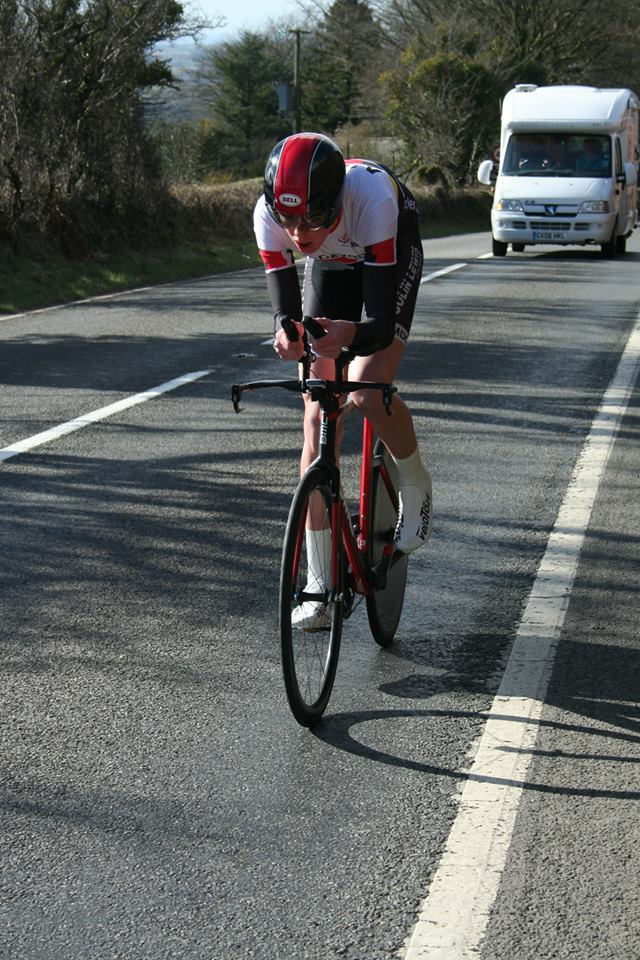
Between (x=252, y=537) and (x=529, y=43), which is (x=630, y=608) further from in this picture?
(x=529, y=43)

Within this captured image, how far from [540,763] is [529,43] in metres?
54.7

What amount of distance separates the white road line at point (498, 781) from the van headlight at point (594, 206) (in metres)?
18.8

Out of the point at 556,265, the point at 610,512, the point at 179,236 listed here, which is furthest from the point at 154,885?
the point at 179,236

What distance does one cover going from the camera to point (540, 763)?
395 cm

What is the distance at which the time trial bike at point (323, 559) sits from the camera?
13.4 feet

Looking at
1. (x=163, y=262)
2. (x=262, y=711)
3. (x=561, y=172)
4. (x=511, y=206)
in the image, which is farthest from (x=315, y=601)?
(x=561, y=172)

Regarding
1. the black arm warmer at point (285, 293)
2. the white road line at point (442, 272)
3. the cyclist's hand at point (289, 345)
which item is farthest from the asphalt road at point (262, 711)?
the white road line at point (442, 272)

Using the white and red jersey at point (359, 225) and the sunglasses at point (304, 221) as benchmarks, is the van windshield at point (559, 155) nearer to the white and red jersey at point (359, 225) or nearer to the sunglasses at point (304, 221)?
the white and red jersey at point (359, 225)

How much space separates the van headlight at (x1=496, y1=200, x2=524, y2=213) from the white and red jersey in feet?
68.7

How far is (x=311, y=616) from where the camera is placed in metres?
4.36

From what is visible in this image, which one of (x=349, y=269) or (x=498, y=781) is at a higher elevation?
(x=349, y=269)

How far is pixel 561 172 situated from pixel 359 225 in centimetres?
2199

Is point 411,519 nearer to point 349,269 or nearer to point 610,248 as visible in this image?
point 349,269

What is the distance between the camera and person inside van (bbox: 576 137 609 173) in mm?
25297
